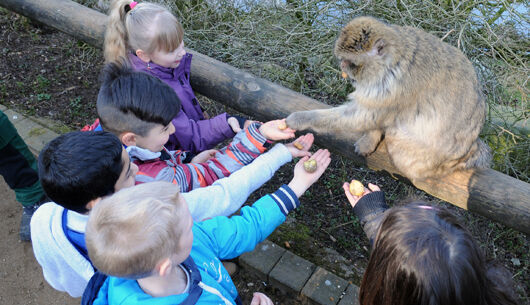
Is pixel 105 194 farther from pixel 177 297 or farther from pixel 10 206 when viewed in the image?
pixel 10 206

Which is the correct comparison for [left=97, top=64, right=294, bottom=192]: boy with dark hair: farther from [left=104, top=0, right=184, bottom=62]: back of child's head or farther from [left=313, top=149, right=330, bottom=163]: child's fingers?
[left=313, top=149, right=330, bottom=163]: child's fingers

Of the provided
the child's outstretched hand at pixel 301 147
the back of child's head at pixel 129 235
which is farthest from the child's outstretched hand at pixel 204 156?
the back of child's head at pixel 129 235

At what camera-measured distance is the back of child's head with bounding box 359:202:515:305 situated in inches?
42.6

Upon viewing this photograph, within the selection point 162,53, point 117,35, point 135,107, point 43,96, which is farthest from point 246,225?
point 43,96

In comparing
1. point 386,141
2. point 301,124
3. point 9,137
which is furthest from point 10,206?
point 386,141

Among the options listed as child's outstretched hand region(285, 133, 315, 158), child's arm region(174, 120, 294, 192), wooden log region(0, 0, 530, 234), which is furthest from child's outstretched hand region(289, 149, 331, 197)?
wooden log region(0, 0, 530, 234)

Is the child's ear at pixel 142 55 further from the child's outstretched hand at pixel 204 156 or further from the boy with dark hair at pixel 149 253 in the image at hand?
the boy with dark hair at pixel 149 253

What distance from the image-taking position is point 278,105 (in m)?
2.40

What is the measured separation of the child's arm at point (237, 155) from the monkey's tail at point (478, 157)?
0.99m

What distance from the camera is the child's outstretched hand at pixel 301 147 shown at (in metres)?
2.10

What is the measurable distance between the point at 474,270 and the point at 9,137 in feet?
9.64

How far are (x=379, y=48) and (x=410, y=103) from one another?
14.8 inches

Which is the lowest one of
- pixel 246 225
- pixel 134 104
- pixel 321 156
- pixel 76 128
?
pixel 76 128

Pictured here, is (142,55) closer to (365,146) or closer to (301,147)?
(301,147)
